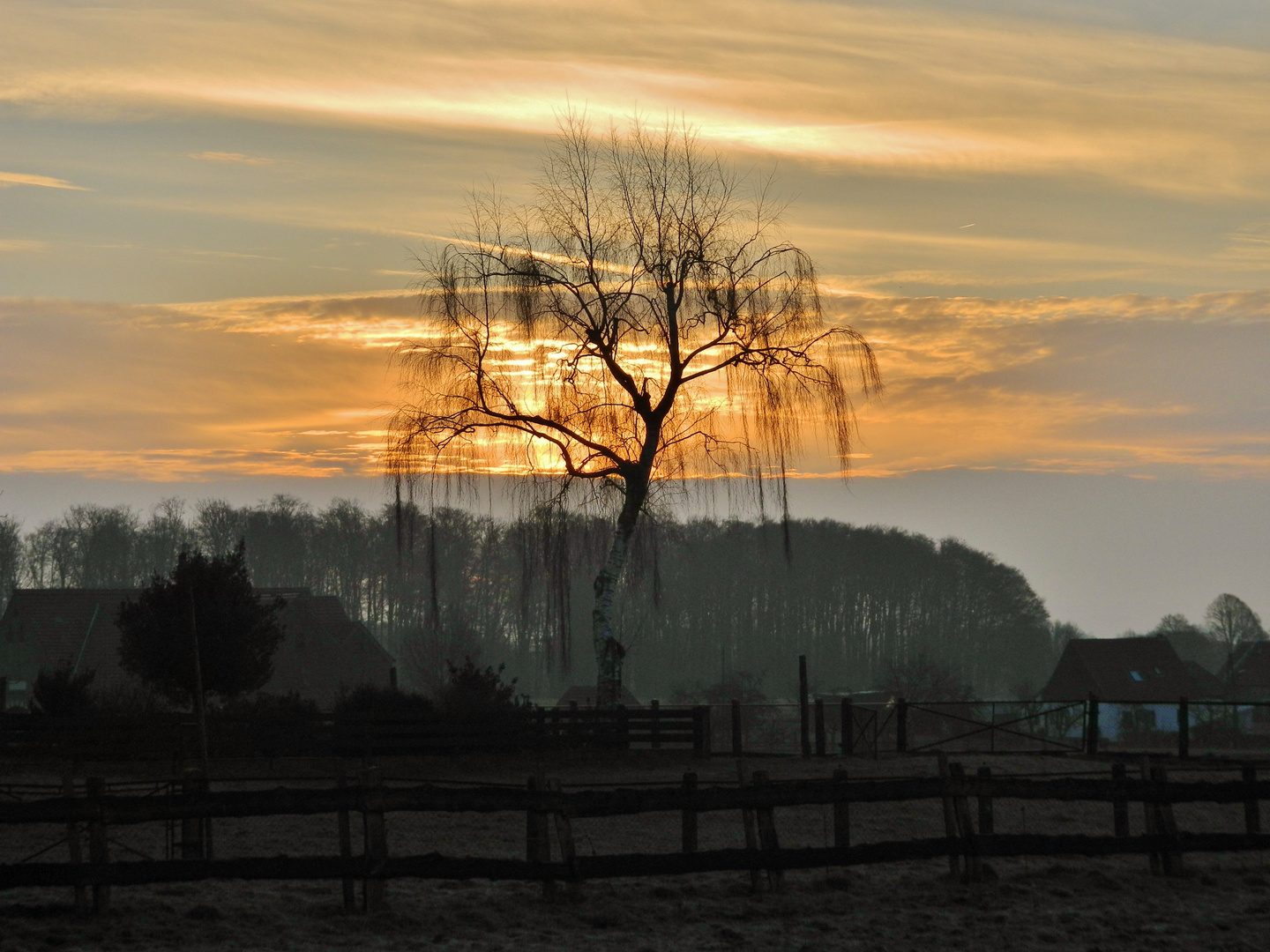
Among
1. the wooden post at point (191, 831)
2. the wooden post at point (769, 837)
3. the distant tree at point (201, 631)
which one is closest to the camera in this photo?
the wooden post at point (769, 837)

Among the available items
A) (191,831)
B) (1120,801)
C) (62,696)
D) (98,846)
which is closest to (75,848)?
(98,846)

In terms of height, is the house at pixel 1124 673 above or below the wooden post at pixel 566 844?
below

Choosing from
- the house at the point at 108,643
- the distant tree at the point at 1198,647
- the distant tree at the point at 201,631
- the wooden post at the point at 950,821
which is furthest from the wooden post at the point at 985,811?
the distant tree at the point at 1198,647

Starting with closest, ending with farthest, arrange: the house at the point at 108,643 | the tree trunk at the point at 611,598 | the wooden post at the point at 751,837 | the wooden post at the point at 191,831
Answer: the wooden post at the point at 751,837
the wooden post at the point at 191,831
the tree trunk at the point at 611,598
the house at the point at 108,643

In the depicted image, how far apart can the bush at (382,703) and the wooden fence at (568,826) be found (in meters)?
13.5

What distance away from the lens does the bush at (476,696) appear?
25073mm

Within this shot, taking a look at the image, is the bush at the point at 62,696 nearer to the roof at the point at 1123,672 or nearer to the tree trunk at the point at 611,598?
the tree trunk at the point at 611,598

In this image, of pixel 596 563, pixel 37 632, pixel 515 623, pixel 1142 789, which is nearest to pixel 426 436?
pixel 596 563

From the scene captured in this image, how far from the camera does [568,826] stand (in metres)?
10.0

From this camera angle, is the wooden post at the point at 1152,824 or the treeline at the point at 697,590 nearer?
the wooden post at the point at 1152,824

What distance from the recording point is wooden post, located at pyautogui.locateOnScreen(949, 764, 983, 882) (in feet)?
35.4

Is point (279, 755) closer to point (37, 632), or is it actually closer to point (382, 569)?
point (37, 632)

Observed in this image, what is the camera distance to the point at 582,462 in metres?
24.4

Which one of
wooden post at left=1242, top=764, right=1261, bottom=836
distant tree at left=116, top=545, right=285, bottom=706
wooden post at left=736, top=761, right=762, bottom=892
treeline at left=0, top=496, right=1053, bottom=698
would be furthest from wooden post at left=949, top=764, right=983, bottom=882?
treeline at left=0, top=496, right=1053, bottom=698
